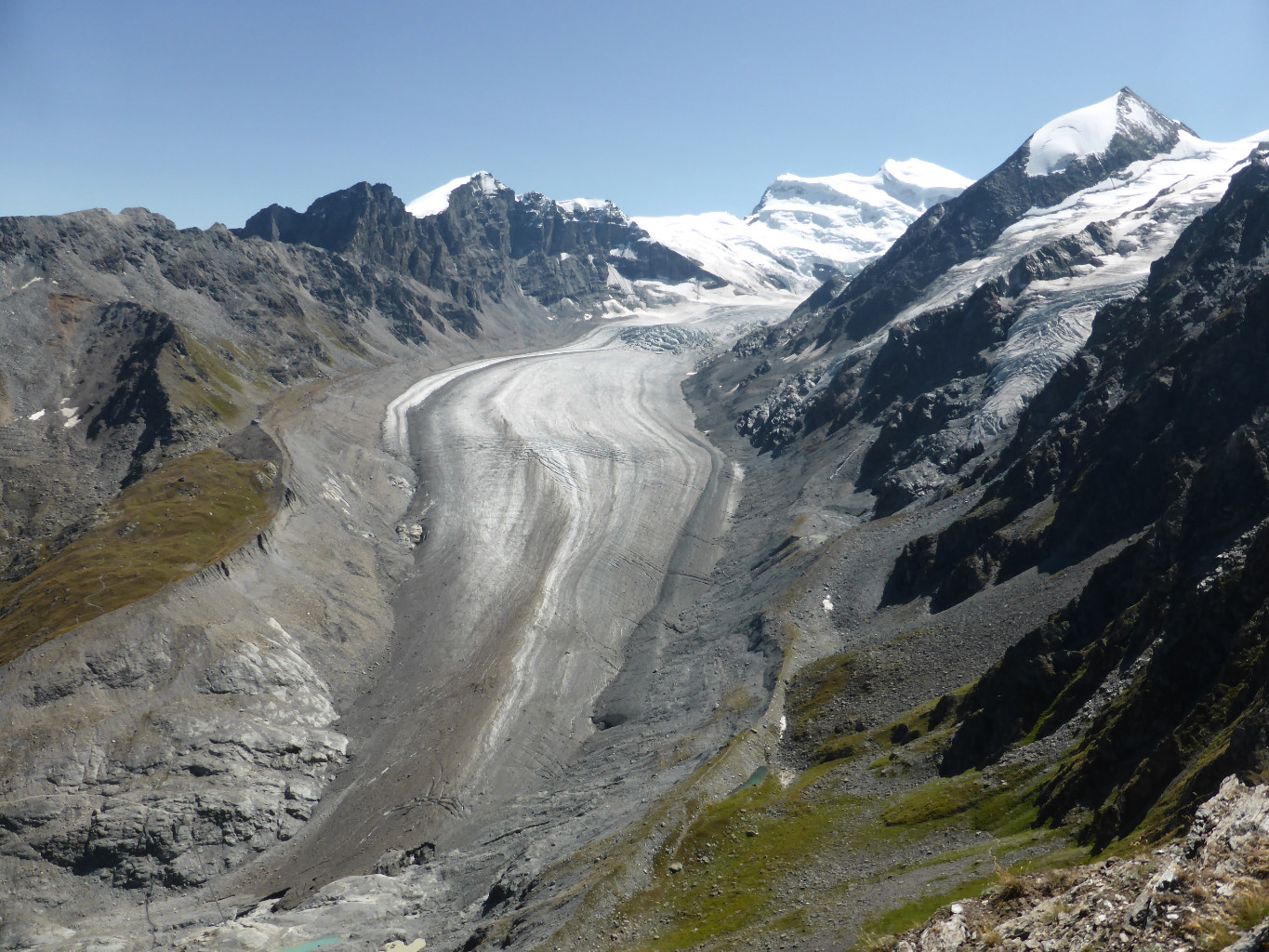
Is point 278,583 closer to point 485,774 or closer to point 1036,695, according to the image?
point 485,774

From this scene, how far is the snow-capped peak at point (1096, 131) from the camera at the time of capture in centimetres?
17512

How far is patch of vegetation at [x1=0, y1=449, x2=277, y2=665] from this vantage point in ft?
197

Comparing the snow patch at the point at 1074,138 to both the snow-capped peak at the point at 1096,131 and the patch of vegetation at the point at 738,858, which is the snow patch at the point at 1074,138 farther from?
the patch of vegetation at the point at 738,858

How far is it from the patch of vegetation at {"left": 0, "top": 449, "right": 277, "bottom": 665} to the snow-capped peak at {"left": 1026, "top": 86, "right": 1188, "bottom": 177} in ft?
554

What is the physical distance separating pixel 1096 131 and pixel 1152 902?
206193mm

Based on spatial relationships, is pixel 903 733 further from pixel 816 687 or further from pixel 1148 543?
pixel 1148 543

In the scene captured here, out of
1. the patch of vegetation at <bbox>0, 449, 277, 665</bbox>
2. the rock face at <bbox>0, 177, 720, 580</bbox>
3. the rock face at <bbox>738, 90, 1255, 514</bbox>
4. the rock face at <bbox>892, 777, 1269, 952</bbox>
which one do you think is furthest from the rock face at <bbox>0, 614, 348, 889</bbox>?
the rock face at <bbox>738, 90, 1255, 514</bbox>

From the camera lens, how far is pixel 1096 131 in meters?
179

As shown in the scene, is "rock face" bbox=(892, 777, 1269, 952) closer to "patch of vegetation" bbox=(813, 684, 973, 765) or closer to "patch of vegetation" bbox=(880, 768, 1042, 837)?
"patch of vegetation" bbox=(880, 768, 1042, 837)

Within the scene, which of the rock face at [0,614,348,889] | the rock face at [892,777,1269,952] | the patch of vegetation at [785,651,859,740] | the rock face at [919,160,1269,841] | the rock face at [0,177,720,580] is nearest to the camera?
the rock face at [892,777,1269,952]

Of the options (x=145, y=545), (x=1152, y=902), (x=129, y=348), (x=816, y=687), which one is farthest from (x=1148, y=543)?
(x=129, y=348)

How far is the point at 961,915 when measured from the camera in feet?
62.1

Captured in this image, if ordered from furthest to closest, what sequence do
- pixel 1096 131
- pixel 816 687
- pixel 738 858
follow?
1. pixel 1096 131
2. pixel 816 687
3. pixel 738 858

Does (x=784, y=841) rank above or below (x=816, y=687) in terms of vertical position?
below
